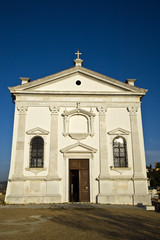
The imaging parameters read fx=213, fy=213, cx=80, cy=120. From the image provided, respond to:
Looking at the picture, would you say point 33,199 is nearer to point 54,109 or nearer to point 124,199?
point 124,199

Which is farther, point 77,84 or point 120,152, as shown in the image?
point 77,84

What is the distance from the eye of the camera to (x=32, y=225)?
8.61 metres

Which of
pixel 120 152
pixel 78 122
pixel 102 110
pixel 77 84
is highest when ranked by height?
pixel 77 84

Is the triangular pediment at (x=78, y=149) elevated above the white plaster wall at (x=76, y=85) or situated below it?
below

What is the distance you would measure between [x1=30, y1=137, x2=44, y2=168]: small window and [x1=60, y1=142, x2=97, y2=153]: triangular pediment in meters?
1.62

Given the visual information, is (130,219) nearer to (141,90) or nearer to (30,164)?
(30,164)

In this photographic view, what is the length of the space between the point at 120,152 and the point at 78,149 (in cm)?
321

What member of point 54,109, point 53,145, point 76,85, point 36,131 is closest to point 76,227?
point 53,145

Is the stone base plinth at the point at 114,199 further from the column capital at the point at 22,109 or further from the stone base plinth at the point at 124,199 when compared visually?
the column capital at the point at 22,109

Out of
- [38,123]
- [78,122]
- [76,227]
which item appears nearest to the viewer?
[76,227]

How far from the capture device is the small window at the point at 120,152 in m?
15.9

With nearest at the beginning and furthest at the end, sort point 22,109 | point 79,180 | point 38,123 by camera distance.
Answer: point 79,180 → point 38,123 → point 22,109

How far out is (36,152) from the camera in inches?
627

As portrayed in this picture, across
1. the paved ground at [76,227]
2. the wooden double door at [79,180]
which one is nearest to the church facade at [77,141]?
the wooden double door at [79,180]
